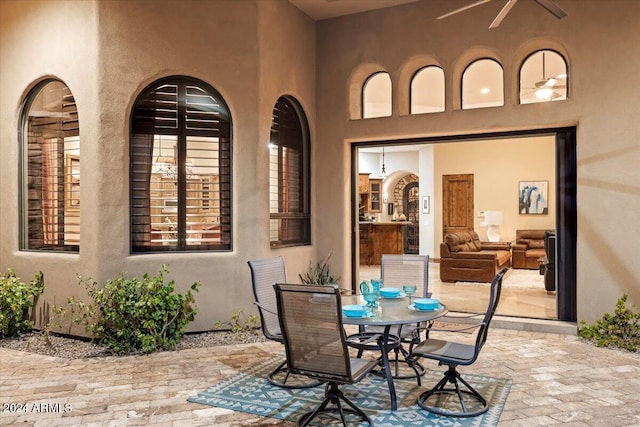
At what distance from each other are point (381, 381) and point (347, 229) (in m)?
3.29

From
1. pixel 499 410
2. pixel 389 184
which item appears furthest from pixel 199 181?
pixel 389 184

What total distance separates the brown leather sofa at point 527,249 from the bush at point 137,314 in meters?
8.80

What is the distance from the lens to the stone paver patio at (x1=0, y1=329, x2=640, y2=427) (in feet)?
11.8

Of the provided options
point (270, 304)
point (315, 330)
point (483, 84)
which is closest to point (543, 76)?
point (483, 84)

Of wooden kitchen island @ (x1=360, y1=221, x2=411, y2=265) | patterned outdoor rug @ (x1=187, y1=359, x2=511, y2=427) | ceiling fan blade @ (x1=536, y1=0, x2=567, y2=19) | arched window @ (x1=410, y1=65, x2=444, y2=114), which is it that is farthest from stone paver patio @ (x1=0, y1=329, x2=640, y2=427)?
wooden kitchen island @ (x1=360, y1=221, x2=411, y2=265)

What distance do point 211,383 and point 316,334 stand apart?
162cm

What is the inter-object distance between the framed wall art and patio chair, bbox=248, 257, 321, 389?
9732 mm

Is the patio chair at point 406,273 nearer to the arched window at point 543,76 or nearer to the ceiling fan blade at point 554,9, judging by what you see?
the ceiling fan blade at point 554,9

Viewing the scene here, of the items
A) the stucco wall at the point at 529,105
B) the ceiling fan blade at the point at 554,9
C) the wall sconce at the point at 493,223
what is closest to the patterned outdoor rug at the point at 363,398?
the stucco wall at the point at 529,105

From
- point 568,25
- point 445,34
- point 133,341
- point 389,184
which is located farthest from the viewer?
point 389,184

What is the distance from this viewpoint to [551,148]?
12.7 meters

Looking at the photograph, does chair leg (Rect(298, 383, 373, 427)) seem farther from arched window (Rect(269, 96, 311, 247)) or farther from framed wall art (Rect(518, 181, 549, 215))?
framed wall art (Rect(518, 181, 549, 215))

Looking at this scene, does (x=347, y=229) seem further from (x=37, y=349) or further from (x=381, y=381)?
(x=37, y=349)

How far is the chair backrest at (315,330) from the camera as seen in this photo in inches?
121
